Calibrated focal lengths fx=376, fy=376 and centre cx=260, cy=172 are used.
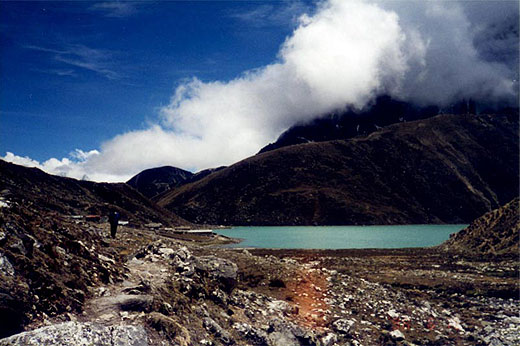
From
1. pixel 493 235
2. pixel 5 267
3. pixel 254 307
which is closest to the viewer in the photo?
pixel 5 267

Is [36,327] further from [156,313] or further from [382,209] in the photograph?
[382,209]

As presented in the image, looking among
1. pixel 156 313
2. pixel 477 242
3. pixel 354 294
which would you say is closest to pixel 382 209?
pixel 477 242

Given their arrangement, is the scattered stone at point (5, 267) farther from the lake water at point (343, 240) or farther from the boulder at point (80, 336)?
the lake water at point (343, 240)

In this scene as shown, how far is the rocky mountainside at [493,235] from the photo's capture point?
51.6 meters

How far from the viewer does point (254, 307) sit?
17031 mm

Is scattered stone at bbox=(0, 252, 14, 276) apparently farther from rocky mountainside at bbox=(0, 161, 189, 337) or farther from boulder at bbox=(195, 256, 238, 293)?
boulder at bbox=(195, 256, 238, 293)

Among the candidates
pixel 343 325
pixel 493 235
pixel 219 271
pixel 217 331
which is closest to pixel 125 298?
pixel 217 331

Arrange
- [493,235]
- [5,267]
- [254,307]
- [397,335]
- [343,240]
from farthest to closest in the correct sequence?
[343,240], [493,235], [397,335], [254,307], [5,267]

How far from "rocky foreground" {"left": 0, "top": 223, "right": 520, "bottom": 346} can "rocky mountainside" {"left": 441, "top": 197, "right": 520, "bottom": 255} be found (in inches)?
893

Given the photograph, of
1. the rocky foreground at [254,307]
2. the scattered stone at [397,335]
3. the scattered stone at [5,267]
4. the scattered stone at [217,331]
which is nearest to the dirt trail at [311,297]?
the rocky foreground at [254,307]

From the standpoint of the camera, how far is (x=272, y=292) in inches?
843

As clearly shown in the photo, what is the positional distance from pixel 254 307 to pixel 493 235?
173 ft

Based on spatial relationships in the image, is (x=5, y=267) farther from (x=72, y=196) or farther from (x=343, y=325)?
(x=72, y=196)

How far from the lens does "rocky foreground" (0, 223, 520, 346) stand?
9619 millimetres
